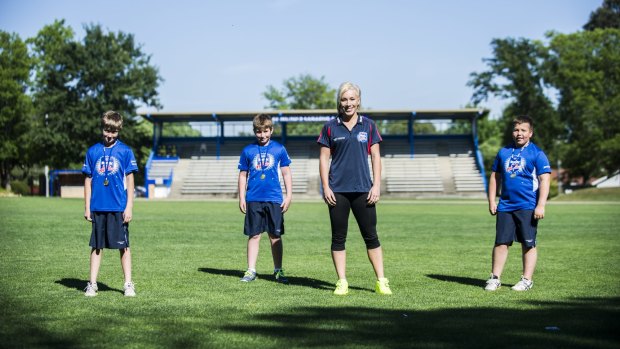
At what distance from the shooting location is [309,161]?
208 ft

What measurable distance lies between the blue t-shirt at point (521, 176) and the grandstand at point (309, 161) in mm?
50162

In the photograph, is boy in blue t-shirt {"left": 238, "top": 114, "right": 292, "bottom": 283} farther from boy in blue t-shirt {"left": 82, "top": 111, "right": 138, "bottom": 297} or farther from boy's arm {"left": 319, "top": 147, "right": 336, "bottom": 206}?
boy in blue t-shirt {"left": 82, "top": 111, "right": 138, "bottom": 297}

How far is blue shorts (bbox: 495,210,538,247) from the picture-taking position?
866 cm

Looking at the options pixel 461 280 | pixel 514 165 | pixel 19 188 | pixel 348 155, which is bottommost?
pixel 19 188

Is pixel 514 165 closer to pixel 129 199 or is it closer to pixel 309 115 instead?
pixel 129 199

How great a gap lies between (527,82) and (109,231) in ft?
227

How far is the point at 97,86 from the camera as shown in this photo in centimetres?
6738

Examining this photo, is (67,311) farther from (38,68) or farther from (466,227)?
(38,68)

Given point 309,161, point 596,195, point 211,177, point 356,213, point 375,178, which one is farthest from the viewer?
point 309,161

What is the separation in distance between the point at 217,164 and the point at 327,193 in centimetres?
5697

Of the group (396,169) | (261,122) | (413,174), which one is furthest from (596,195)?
(261,122)

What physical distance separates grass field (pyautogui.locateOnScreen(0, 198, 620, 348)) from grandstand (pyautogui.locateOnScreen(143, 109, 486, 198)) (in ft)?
151

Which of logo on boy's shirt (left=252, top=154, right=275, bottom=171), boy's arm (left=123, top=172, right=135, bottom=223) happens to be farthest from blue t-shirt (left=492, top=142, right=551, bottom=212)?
boy's arm (left=123, top=172, right=135, bottom=223)

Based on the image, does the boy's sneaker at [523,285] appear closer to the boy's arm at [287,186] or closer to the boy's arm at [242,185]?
the boy's arm at [287,186]
